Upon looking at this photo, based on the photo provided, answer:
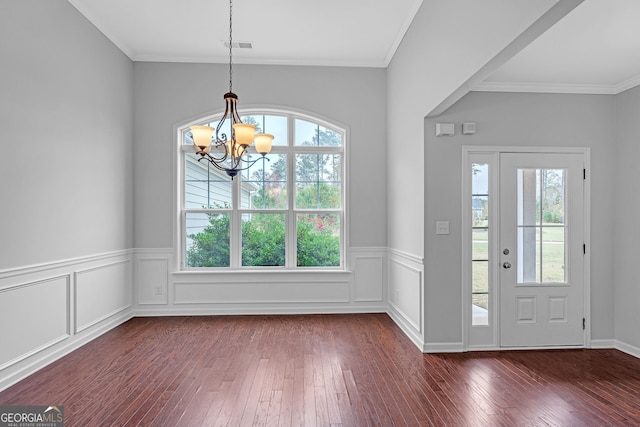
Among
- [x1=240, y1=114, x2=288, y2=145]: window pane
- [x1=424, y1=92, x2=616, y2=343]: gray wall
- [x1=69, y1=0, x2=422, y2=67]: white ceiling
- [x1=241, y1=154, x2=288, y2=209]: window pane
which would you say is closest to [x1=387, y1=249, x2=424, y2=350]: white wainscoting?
[x1=424, y1=92, x2=616, y2=343]: gray wall

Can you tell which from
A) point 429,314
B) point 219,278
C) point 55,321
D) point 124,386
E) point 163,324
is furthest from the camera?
point 219,278

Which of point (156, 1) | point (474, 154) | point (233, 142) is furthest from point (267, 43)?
point (474, 154)

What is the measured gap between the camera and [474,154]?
12.5 ft

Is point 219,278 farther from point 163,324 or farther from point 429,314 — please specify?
point 429,314

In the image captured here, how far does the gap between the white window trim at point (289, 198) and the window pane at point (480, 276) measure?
5.90 feet

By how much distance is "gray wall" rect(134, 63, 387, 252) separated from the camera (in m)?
5.00

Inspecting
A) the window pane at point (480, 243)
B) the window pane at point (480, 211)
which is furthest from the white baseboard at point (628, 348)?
the window pane at point (480, 211)

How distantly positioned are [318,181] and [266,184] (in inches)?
28.8

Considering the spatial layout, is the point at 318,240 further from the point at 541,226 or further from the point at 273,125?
the point at 541,226

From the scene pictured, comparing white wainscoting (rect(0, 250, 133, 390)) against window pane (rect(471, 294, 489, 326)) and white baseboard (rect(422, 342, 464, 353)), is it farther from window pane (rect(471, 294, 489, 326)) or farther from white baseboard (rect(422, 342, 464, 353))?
window pane (rect(471, 294, 489, 326))

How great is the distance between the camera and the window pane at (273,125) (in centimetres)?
523

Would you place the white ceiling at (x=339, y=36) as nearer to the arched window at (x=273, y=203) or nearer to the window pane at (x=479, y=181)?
the window pane at (x=479, y=181)

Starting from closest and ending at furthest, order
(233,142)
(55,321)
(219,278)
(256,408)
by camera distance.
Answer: (256,408)
(233,142)
(55,321)
(219,278)

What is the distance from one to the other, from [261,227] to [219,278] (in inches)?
34.9
